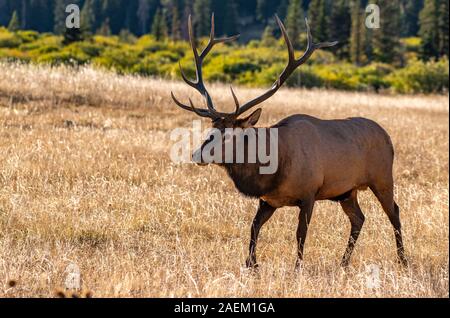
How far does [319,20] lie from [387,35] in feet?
22.0

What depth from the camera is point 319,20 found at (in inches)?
2457

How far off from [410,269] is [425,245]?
4.40 ft

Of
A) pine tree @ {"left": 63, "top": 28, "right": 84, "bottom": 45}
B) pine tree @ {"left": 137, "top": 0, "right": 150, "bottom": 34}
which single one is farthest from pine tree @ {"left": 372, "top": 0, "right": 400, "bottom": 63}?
pine tree @ {"left": 137, "top": 0, "right": 150, "bottom": 34}

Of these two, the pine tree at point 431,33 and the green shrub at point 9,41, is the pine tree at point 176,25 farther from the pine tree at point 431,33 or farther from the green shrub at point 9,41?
the green shrub at point 9,41

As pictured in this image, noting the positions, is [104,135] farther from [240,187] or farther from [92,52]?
[92,52]

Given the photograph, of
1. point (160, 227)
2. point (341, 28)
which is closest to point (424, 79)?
point (341, 28)

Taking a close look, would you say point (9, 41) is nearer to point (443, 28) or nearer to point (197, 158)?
point (197, 158)

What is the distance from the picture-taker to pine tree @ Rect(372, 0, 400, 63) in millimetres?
58969

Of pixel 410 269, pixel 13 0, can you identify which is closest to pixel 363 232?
pixel 410 269

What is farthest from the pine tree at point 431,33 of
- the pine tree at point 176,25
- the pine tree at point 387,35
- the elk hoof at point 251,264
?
the elk hoof at point 251,264

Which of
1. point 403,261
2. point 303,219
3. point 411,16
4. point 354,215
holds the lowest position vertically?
point 403,261

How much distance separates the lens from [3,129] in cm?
1143

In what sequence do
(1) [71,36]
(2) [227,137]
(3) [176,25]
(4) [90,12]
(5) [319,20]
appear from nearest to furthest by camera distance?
(2) [227,137] → (1) [71,36] → (5) [319,20] → (3) [176,25] → (4) [90,12]

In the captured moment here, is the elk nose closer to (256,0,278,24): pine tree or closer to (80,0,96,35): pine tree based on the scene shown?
(80,0,96,35): pine tree
